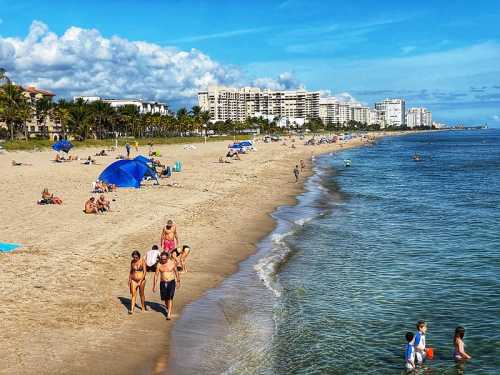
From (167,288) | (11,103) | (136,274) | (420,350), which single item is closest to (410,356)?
(420,350)

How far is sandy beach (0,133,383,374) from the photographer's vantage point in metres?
9.98

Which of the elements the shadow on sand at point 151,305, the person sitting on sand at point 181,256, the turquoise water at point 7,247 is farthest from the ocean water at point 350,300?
the turquoise water at point 7,247

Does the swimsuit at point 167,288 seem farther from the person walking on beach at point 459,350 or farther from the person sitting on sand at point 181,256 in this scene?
the person walking on beach at point 459,350

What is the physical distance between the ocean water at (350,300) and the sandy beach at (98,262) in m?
0.74

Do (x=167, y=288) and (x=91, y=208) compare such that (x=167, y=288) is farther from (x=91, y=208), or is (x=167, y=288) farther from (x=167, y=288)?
(x=91, y=208)

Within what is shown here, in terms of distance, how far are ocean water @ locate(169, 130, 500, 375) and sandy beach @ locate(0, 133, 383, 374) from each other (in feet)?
2.43

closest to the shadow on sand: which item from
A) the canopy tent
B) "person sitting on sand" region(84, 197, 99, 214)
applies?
"person sitting on sand" region(84, 197, 99, 214)

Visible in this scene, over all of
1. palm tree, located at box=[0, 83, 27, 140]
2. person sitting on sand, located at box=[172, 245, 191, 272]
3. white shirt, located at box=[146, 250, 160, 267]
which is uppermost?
palm tree, located at box=[0, 83, 27, 140]

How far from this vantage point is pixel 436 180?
49.3 metres

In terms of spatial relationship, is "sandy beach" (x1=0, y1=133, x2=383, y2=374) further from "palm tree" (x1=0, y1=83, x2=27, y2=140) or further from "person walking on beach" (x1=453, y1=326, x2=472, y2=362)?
"palm tree" (x1=0, y1=83, x2=27, y2=140)

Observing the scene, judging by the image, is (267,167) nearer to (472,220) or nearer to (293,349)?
(472,220)

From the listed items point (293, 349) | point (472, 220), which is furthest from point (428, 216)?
point (293, 349)

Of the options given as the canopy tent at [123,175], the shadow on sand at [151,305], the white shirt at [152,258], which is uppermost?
the canopy tent at [123,175]

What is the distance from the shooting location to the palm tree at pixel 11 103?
75000 millimetres
